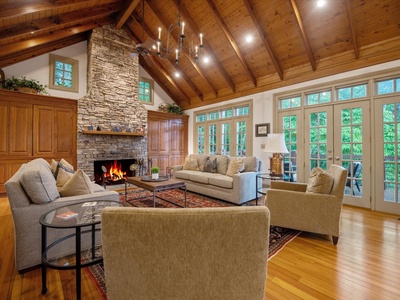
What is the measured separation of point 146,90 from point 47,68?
2867 mm

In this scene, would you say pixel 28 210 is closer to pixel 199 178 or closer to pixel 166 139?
pixel 199 178

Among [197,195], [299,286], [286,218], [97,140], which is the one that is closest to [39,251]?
[299,286]

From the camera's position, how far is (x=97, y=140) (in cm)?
548

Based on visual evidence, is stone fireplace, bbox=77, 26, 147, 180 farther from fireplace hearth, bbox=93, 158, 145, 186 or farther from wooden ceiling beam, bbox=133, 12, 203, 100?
wooden ceiling beam, bbox=133, 12, 203, 100

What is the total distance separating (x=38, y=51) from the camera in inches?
193

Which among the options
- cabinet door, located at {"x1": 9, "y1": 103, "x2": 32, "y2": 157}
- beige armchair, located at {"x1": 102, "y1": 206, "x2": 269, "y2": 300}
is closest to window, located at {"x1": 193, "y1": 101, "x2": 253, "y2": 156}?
cabinet door, located at {"x1": 9, "y1": 103, "x2": 32, "y2": 157}

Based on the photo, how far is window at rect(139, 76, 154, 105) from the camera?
701 cm

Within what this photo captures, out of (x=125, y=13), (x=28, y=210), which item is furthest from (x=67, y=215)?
(x=125, y=13)

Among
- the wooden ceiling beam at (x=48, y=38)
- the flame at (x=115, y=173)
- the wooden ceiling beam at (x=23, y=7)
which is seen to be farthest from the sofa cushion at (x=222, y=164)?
the wooden ceiling beam at (x=48, y=38)

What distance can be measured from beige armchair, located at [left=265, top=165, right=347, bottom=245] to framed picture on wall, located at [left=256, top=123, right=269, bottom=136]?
9.56ft

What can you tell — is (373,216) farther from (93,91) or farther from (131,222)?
(93,91)

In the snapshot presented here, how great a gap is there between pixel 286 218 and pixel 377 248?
3.26ft

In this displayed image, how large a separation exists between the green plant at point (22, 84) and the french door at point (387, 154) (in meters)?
7.22

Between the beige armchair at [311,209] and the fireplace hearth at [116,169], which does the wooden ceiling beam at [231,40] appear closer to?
the beige armchair at [311,209]
